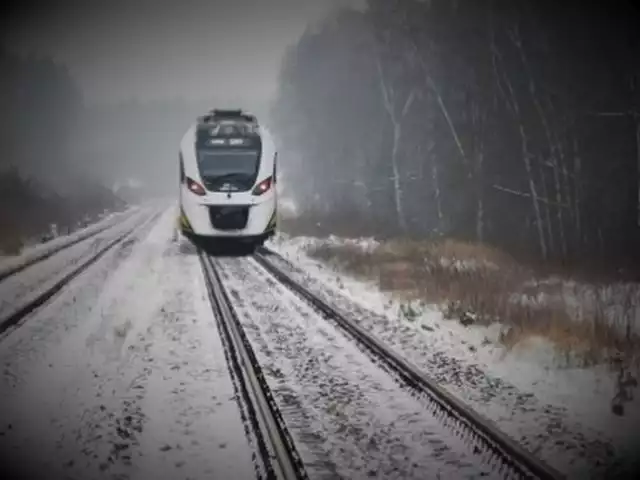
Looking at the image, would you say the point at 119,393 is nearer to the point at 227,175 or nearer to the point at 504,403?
the point at 504,403

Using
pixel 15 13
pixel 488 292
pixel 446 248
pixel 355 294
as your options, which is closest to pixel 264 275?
pixel 355 294

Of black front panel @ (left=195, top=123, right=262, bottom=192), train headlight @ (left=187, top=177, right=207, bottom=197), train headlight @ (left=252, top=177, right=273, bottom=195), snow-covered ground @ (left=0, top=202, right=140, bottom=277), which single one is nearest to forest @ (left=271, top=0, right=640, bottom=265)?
black front panel @ (left=195, top=123, right=262, bottom=192)

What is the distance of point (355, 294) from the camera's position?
7332 mm

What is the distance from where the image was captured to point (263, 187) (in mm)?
8016

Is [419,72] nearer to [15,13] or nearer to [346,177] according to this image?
[346,177]

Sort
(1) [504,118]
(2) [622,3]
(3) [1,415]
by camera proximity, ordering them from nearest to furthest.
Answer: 1. (3) [1,415]
2. (2) [622,3]
3. (1) [504,118]

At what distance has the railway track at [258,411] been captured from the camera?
8.89ft

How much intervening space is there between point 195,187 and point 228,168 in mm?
639

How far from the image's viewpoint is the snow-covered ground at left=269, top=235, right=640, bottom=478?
10.1 feet

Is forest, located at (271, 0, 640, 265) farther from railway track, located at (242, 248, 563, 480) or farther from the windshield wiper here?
railway track, located at (242, 248, 563, 480)

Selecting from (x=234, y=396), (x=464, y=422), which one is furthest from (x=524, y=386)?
(x=234, y=396)

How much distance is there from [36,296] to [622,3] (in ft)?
18.7

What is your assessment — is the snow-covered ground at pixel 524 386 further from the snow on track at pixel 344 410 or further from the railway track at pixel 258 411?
the railway track at pixel 258 411

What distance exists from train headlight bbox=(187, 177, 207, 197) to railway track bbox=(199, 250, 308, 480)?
2910mm
